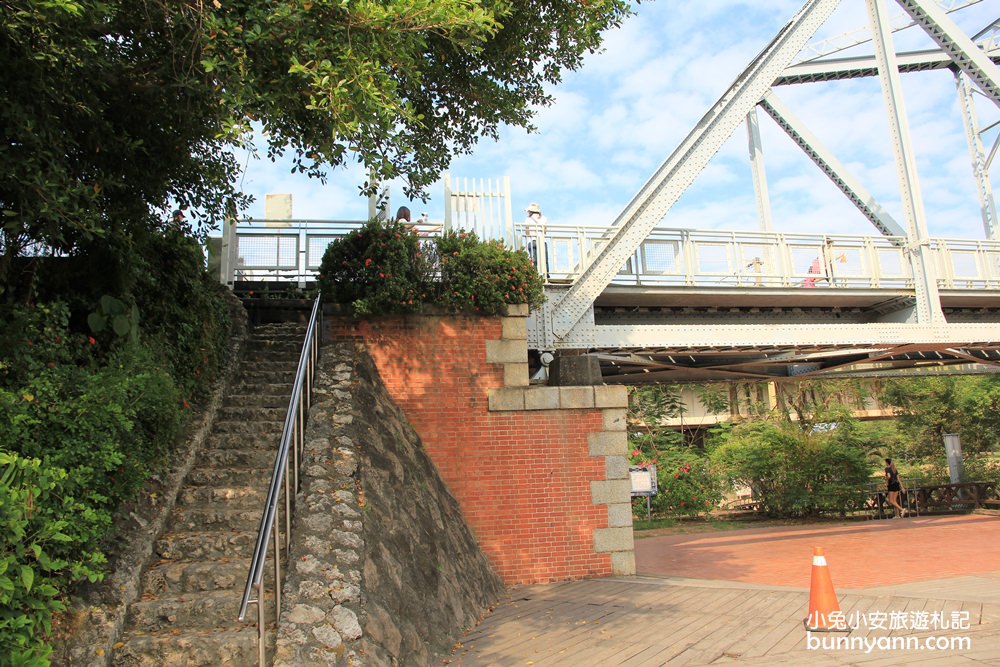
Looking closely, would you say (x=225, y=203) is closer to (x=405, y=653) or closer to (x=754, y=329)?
(x=405, y=653)

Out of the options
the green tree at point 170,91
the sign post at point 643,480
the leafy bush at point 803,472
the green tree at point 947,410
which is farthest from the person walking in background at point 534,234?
the green tree at point 947,410

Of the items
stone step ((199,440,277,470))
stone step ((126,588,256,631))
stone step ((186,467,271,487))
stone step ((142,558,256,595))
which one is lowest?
stone step ((126,588,256,631))

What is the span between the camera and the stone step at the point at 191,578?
4961 mm

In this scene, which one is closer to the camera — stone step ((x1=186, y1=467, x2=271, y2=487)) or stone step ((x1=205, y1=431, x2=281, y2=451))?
stone step ((x1=186, y1=467, x2=271, y2=487))

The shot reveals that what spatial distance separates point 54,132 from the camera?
4.89 metres

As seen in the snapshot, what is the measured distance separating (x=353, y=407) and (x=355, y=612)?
8.64 ft

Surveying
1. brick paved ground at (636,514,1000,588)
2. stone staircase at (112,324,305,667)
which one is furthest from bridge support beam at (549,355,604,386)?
stone staircase at (112,324,305,667)

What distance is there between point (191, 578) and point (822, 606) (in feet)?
16.8

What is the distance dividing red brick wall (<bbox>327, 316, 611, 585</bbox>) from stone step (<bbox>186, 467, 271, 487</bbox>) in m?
2.68

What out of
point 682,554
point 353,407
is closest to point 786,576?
point 682,554

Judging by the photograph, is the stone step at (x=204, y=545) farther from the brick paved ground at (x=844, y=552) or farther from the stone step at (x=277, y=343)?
the brick paved ground at (x=844, y=552)

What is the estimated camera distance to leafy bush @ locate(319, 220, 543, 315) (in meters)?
8.64

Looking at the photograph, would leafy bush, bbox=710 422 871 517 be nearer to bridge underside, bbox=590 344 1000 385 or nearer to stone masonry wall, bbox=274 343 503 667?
bridge underside, bbox=590 344 1000 385

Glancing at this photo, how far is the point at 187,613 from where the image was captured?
4672 millimetres
